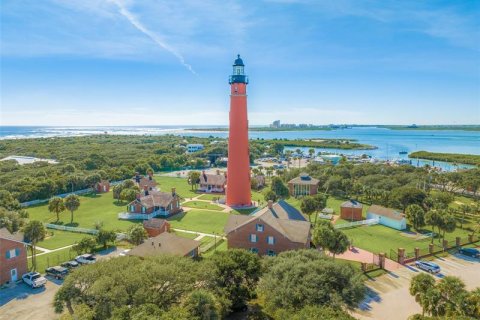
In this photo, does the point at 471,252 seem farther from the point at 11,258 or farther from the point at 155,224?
the point at 11,258

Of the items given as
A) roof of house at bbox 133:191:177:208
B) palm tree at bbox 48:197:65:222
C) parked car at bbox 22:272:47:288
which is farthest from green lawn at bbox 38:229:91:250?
roof of house at bbox 133:191:177:208

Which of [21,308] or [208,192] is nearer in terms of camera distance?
[21,308]

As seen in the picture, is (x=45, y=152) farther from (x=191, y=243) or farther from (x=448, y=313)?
(x=448, y=313)

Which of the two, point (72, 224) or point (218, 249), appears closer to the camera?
point (218, 249)

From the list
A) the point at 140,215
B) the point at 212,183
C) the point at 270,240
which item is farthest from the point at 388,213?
the point at 140,215

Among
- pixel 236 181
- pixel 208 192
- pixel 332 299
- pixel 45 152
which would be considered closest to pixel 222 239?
pixel 236 181

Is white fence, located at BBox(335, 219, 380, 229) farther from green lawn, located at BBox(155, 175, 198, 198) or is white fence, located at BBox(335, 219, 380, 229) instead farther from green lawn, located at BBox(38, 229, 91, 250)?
green lawn, located at BBox(38, 229, 91, 250)
